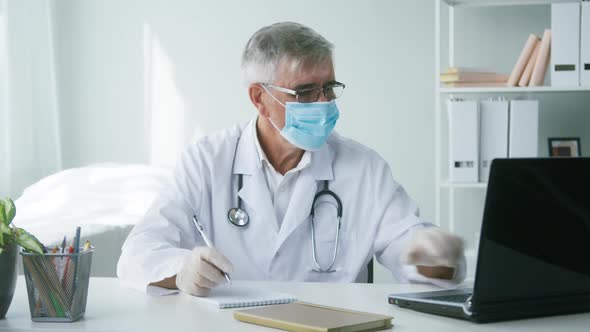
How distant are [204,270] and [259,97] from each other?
793mm

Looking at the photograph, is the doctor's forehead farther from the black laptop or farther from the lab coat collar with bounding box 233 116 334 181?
the black laptop

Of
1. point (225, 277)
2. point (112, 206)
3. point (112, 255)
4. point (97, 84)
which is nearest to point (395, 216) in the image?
point (225, 277)

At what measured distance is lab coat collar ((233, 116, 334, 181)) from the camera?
2.06 m

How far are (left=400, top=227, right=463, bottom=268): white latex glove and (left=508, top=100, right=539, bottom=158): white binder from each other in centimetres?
154

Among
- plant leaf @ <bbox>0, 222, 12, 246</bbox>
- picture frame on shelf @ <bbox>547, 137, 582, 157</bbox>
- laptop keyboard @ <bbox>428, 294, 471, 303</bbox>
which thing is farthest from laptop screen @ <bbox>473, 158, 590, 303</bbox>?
picture frame on shelf @ <bbox>547, 137, 582, 157</bbox>

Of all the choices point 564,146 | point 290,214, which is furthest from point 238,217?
point 564,146

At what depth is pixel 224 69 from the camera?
370 centimetres

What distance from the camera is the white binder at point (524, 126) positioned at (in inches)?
118

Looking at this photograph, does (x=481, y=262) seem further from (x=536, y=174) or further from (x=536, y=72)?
(x=536, y=72)

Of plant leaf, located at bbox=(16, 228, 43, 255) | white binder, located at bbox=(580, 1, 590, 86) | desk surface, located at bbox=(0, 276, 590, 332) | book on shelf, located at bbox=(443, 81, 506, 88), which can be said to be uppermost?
white binder, located at bbox=(580, 1, 590, 86)

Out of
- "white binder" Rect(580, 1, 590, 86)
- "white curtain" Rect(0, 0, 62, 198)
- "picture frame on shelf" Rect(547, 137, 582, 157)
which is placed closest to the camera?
"white binder" Rect(580, 1, 590, 86)

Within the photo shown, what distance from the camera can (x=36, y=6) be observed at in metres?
3.64

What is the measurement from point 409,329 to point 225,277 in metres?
0.39

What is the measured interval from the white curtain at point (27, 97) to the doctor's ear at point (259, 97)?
169 cm
